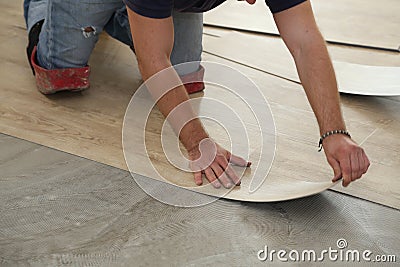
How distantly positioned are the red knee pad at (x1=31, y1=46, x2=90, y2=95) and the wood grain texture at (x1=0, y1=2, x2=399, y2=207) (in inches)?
1.1

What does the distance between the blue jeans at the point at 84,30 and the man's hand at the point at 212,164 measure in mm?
549

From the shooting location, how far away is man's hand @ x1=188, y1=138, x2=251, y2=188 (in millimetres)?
1533

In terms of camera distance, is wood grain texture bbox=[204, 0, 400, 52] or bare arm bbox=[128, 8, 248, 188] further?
wood grain texture bbox=[204, 0, 400, 52]

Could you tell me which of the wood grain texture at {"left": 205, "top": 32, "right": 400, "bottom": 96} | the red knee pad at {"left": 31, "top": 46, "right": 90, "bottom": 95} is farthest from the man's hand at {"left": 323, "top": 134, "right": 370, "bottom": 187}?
the red knee pad at {"left": 31, "top": 46, "right": 90, "bottom": 95}

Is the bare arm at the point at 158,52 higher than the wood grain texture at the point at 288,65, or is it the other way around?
the bare arm at the point at 158,52

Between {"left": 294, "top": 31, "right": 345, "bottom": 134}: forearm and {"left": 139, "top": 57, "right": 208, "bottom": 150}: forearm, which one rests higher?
{"left": 294, "top": 31, "right": 345, "bottom": 134}: forearm

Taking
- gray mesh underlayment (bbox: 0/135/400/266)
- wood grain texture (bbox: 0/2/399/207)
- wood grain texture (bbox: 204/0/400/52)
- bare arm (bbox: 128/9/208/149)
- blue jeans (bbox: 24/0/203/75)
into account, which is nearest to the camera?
gray mesh underlayment (bbox: 0/135/400/266)

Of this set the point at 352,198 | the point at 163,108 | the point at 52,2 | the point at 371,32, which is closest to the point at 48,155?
the point at 163,108

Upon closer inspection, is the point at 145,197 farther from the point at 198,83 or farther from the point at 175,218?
the point at 198,83

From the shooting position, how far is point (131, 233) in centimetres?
138

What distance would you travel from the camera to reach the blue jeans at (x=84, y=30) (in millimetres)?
1967

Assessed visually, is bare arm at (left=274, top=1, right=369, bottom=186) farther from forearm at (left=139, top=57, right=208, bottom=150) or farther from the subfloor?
forearm at (left=139, top=57, right=208, bottom=150)

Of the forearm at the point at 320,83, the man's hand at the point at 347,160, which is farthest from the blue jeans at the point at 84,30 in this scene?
the man's hand at the point at 347,160

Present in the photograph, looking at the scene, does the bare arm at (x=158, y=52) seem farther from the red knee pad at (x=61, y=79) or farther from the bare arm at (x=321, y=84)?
the red knee pad at (x=61, y=79)
